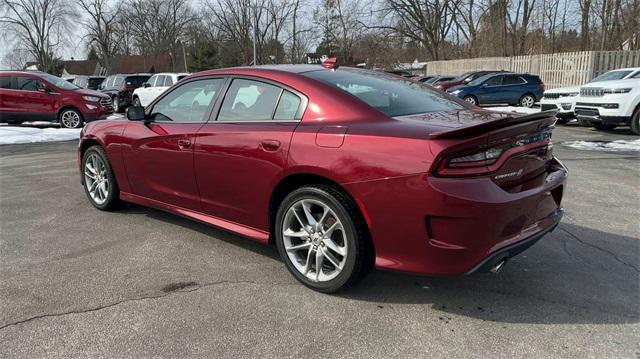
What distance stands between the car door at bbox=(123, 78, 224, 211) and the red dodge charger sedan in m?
0.01

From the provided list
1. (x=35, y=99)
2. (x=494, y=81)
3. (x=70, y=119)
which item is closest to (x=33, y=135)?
(x=70, y=119)

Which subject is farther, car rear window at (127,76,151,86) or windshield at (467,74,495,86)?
car rear window at (127,76,151,86)

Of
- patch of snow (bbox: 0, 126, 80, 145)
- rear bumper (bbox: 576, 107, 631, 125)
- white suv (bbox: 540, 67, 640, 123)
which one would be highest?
white suv (bbox: 540, 67, 640, 123)

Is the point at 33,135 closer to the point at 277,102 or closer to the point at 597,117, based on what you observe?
the point at 277,102

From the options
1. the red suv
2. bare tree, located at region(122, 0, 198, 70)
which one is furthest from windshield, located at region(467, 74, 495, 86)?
bare tree, located at region(122, 0, 198, 70)

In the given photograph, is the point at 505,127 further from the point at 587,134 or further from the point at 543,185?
the point at 587,134

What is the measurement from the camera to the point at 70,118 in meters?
13.7

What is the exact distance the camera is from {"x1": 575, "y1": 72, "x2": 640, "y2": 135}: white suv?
1076 cm

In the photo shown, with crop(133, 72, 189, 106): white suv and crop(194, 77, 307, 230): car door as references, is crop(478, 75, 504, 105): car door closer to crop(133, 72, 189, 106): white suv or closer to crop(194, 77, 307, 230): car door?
crop(133, 72, 189, 106): white suv

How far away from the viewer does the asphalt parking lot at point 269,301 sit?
101 inches

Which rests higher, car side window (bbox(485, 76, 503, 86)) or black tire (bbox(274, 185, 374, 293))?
car side window (bbox(485, 76, 503, 86))

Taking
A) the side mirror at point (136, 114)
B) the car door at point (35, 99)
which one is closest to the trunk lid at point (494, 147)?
the side mirror at point (136, 114)

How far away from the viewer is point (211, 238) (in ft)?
13.8

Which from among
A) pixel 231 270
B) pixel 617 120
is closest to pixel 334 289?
pixel 231 270
